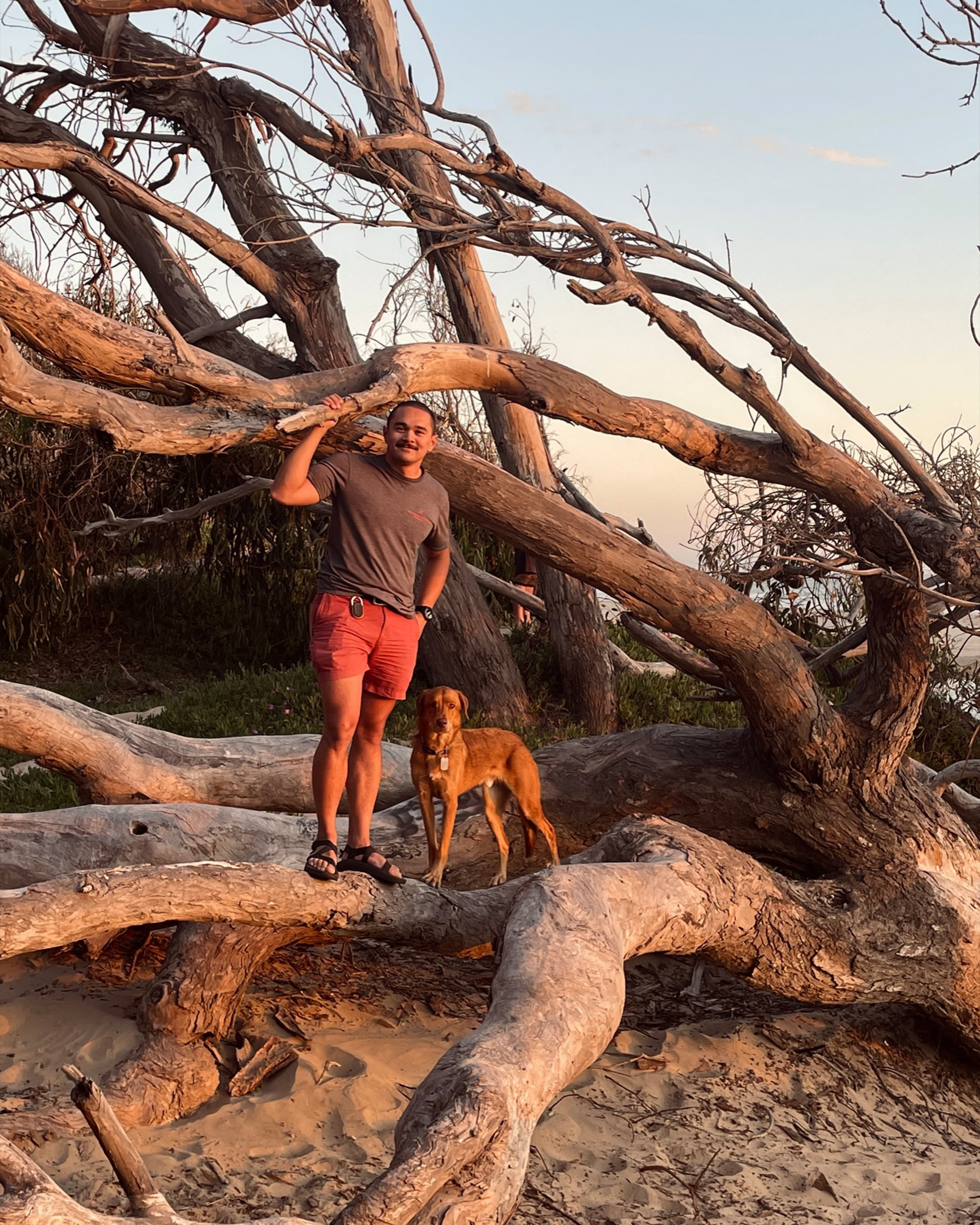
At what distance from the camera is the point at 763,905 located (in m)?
5.45

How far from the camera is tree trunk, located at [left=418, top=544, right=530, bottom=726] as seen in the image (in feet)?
34.1

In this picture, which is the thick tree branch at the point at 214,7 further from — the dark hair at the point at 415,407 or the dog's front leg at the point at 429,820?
the dog's front leg at the point at 429,820

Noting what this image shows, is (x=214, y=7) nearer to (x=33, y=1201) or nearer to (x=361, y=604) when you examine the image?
(x=361, y=604)

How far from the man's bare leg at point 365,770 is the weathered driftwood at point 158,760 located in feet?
6.67

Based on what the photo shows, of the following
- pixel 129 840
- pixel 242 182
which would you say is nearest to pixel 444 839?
pixel 129 840

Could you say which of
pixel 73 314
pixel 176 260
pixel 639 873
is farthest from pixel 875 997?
pixel 176 260

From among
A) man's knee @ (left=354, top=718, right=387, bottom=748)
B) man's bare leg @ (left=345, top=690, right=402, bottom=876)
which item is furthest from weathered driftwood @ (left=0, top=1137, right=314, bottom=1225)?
man's knee @ (left=354, top=718, right=387, bottom=748)

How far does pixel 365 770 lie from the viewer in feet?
16.4

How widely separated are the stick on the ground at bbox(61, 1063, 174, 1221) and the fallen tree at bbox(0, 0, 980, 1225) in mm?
716

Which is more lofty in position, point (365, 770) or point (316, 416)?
point (316, 416)

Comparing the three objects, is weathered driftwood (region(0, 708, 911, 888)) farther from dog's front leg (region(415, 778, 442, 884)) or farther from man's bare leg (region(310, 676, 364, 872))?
man's bare leg (region(310, 676, 364, 872))

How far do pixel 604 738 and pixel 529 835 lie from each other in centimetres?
91

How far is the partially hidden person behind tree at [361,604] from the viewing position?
471 cm

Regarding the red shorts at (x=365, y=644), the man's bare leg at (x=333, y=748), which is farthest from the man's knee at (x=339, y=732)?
the red shorts at (x=365, y=644)
